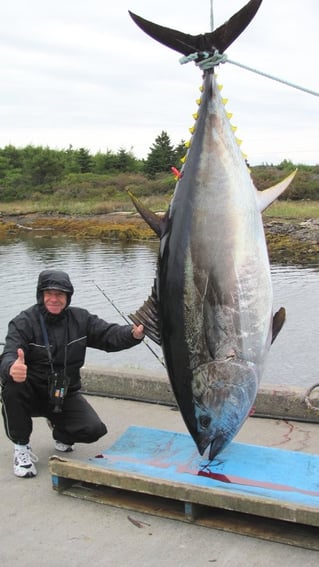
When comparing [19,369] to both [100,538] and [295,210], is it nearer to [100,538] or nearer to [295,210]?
[100,538]

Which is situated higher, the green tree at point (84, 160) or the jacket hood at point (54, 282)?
the green tree at point (84, 160)

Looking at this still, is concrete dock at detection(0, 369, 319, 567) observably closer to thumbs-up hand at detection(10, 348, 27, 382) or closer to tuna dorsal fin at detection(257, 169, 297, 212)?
thumbs-up hand at detection(10, 348, 27, 382)

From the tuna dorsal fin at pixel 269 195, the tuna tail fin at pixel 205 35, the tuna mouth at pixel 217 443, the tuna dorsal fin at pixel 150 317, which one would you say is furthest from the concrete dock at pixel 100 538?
the tuna tail fin at pixel 205 35

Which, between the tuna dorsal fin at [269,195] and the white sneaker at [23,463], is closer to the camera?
the tuna dorsal fin at [269,195]

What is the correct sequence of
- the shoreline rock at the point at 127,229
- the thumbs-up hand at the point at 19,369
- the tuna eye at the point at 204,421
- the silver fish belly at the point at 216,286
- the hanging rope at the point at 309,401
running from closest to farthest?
the silver fish belly at the point at 216,286, the tuna eye at the point at 204,421, the thumbs-up hand at the point at 19,369, the hanging rope at the point at 309,401, the shoreline rock at the point at 127,229

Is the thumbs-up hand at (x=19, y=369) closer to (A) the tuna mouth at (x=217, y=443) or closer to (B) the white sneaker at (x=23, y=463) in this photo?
(B) the white sneaker at (x=23, y=463)

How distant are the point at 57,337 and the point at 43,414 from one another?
0.52 m

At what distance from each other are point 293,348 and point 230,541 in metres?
8.59

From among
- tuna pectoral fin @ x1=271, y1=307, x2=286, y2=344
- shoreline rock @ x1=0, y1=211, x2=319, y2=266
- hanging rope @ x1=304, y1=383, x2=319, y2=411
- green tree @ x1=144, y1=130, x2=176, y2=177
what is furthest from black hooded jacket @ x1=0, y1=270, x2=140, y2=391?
green tree @ x1=144, y1=130, x2=176, y2=177

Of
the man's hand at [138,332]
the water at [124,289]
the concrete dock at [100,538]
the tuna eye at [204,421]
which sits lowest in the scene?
the water at [124,289]

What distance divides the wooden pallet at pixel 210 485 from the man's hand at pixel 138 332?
67cm

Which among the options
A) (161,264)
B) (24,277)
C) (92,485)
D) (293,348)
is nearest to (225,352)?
(161,264)

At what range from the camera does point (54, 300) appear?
12.3ft

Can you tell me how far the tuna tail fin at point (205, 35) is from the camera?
2.89 meters
